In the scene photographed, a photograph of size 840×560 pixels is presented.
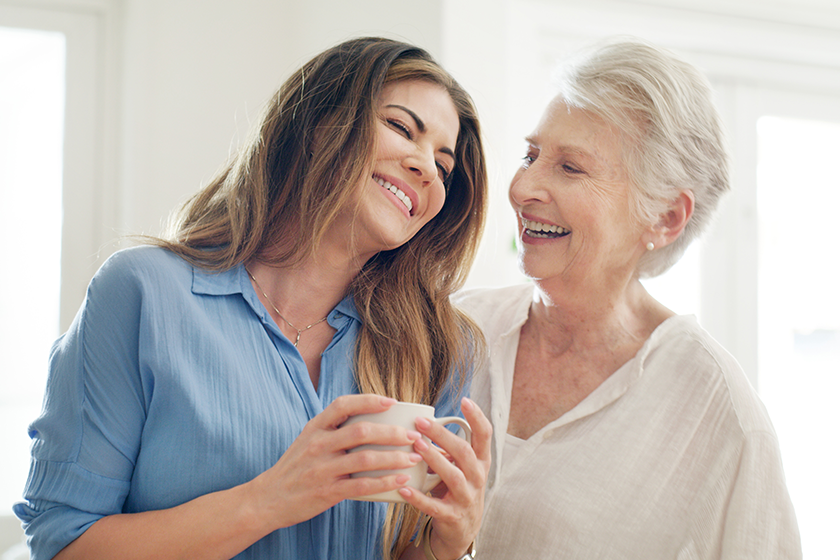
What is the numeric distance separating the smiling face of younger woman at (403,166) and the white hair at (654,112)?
31 cm

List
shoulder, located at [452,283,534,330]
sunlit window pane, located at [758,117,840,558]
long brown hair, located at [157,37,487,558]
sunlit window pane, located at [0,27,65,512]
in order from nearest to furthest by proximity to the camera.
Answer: long brown hair, located at [157,37,487,558]
shoulder, located at [452,283,534,330]
sunlit window pane, located at [0,27,65,512]
sunlit window pane, located at [758,117,840,558]

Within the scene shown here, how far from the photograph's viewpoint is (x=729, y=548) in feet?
3.64

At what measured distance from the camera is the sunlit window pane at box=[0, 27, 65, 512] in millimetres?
2371

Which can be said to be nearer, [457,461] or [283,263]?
[457,461]

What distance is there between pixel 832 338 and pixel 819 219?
23.8 inches

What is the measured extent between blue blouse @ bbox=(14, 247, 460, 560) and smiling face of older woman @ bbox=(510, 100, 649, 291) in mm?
595

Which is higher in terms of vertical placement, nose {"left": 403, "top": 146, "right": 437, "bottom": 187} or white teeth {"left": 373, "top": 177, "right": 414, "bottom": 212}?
nose {"left": 403, "top": 146, "right": 437, "bottom": 187}

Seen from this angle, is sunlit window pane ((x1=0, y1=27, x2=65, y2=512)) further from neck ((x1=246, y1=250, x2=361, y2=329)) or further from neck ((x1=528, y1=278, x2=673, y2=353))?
neck ((x1=528, y1=278, x2=673, y2=353))

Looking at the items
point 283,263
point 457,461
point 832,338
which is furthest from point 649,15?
point 457,461

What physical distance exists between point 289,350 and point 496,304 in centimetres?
64

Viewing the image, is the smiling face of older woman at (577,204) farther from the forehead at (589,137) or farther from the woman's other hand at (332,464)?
the woman's other hand at (332,464)

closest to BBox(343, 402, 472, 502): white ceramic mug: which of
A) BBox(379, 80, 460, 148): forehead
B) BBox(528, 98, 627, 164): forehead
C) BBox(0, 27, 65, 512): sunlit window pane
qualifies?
BBox(379, 80, 460, 148): forehead

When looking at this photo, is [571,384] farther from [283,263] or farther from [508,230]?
[508,230]

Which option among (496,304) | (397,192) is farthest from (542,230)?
(397,192)
